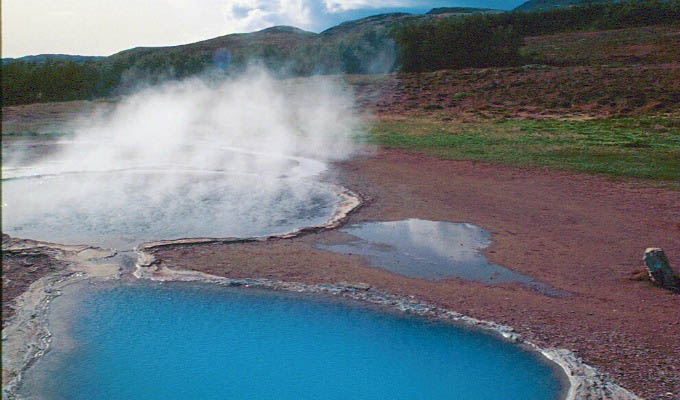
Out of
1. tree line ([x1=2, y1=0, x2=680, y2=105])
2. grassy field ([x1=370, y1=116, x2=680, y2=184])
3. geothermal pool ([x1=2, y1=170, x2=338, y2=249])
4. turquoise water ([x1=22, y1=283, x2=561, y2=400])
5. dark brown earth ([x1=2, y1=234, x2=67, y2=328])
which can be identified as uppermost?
tree line ([x1=2, y1=0, x2=680, y2=105])

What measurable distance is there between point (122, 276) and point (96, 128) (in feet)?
52.5

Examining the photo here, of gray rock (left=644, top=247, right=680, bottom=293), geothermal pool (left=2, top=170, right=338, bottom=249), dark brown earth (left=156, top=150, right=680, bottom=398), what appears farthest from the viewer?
geothermal pool (left=2, top=170, right=338, bottom=249)

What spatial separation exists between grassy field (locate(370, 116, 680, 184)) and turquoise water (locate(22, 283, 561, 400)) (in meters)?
8.76

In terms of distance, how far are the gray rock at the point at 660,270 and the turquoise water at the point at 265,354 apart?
242 centimetres

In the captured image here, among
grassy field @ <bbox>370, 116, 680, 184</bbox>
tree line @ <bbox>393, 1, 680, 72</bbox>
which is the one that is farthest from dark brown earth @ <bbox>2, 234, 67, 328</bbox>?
tree line @ <bbox>393, 1, 680, 72</bbox>

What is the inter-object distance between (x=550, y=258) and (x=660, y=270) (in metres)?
1.37

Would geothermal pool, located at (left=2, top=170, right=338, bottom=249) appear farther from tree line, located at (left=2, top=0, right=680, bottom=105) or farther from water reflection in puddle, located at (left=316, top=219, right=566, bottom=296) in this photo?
tree line, located at (left=2, top=0, right=680, bottom=105)

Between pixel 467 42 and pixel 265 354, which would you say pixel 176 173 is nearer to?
pixel 265 354

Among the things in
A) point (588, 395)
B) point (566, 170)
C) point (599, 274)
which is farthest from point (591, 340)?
point (566, 170)

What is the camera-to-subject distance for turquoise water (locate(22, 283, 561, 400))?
185 inches

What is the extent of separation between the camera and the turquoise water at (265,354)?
471 centimetres

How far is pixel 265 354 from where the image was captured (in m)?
5.21

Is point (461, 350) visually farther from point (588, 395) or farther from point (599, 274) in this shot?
point (599, 274)

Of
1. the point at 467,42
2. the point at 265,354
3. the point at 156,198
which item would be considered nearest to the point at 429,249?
the point at 265,354
